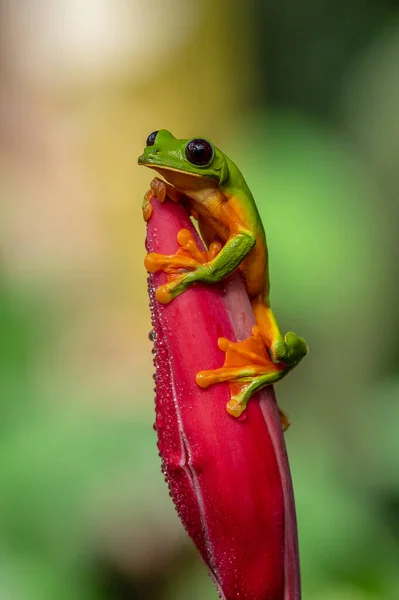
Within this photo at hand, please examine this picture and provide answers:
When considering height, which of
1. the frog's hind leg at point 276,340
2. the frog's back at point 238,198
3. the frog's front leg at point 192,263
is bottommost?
the frog's hind leg at point 276,340

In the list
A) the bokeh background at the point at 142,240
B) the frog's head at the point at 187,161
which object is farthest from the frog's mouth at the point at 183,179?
the bokeh background at the point at 142,240

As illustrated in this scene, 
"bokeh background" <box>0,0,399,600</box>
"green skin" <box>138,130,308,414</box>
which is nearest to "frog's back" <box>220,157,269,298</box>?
"green skin" <box>138,130,308,414</box>

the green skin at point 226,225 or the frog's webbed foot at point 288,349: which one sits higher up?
the green skin at point 226,225

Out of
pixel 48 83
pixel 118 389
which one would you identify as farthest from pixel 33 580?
pixel 48 83

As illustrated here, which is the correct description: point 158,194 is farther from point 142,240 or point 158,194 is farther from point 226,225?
point 142,240

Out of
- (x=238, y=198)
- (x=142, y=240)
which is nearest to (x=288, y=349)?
(x=238, y=198)

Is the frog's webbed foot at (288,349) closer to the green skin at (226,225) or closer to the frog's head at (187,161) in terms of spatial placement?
the green skin at (226,225)

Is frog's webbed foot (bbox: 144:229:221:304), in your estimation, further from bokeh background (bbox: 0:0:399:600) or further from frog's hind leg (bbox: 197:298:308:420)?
bokeh background (bbox: 0:0:399:600)

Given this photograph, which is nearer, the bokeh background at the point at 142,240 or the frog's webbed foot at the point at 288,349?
the frog's webbed foot at the point at 288,349
